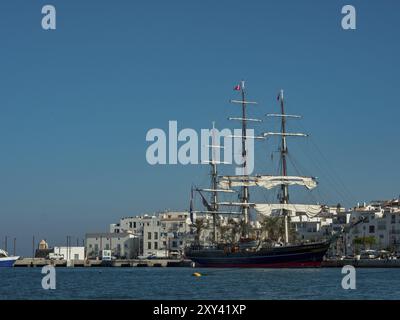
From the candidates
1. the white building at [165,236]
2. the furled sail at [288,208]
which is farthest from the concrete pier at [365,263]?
the white building at [165,236]

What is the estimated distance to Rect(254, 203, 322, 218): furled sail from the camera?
122m

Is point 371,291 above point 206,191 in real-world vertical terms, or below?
below

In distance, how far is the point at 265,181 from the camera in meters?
128

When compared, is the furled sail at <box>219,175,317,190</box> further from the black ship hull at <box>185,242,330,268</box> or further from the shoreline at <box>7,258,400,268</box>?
the shoreline at <box>7,258,400,268</box>

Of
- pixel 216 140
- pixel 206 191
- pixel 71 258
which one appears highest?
pixel 216 140

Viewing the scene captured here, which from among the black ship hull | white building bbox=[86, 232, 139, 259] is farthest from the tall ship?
white building bbox=[86, 232, 139, 259]

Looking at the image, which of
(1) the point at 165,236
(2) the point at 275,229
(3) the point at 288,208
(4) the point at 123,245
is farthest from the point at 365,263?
(4) the point at 123,245

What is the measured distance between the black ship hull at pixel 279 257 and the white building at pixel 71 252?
66879 millimetres

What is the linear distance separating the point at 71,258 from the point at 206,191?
53232mm
